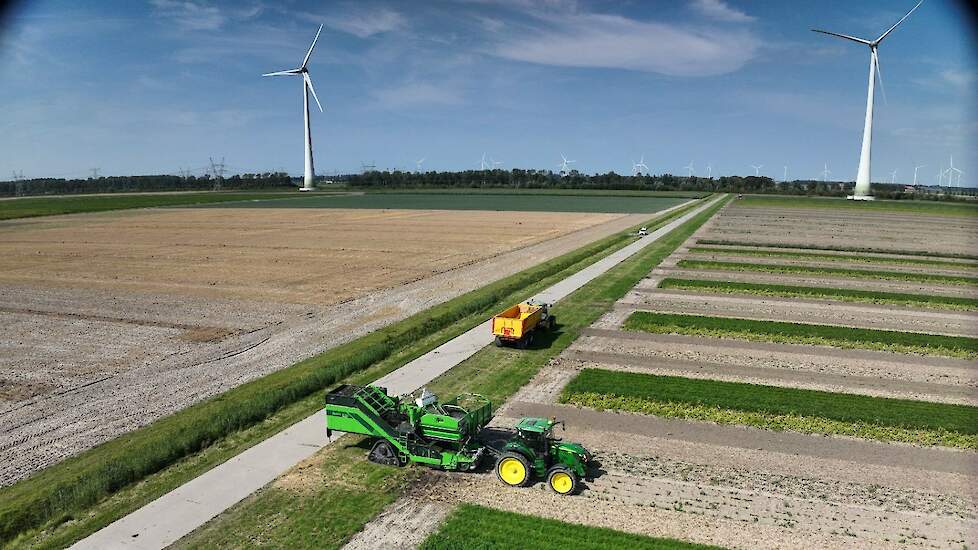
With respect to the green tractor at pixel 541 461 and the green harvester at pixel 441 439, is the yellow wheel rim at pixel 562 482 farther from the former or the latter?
the green harvester at pixel 441 439

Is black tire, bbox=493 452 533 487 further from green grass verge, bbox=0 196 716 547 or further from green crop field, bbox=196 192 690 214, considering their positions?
green crop field, bbox=196 192 690 214

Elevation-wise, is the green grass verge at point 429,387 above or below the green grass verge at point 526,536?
above

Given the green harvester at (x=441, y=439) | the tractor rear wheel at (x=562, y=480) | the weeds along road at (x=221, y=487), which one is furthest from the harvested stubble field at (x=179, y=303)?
the tractor rear wheel at (x=562, y=480)

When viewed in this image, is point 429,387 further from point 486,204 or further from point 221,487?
point 486,204

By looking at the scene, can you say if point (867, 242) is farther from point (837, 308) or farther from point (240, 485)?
point (240, 485)

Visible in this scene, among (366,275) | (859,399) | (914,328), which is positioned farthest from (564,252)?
(859,399)
